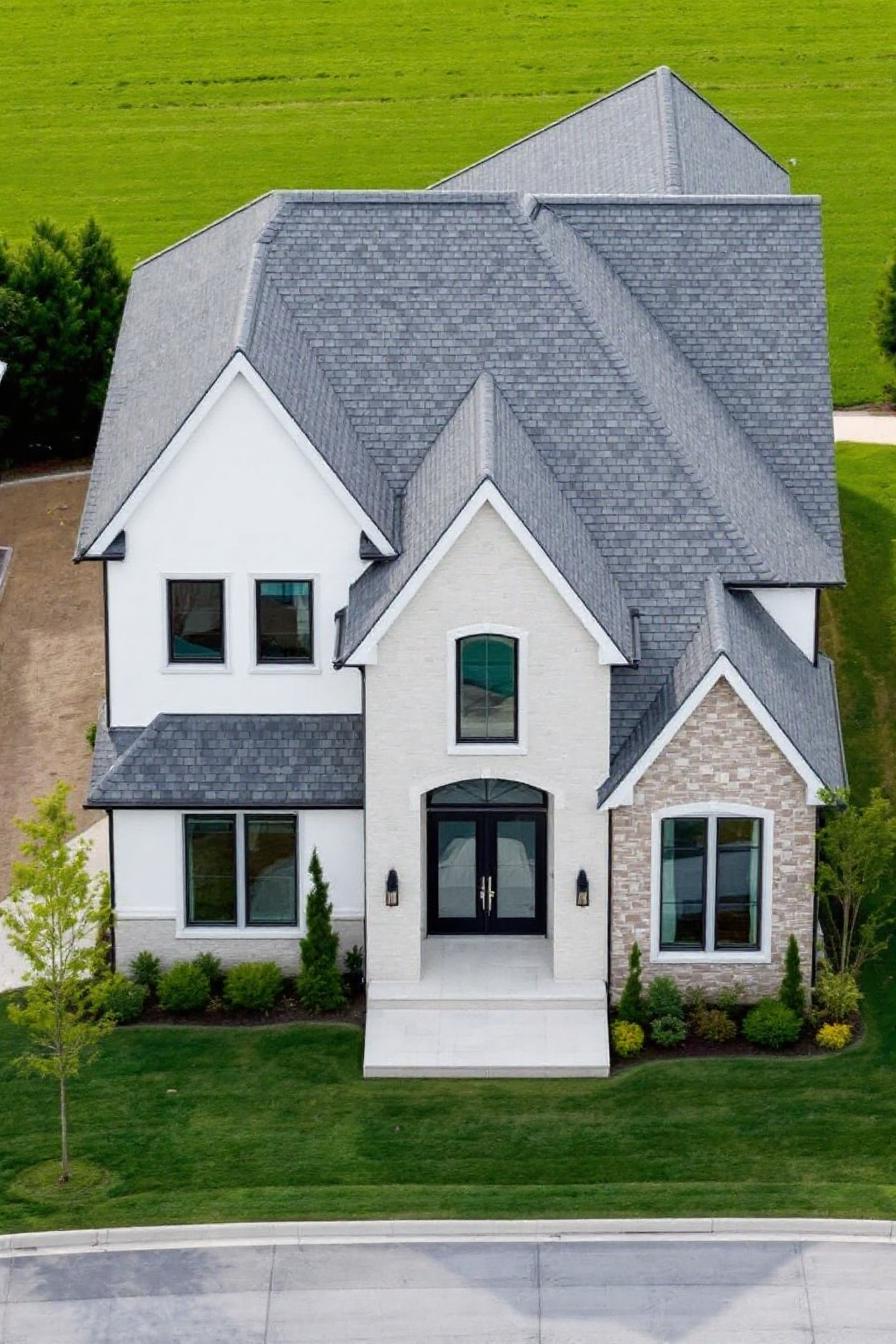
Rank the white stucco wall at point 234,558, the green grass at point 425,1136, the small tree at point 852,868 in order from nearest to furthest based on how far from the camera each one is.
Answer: the green grass at point 425,1136 < the small tree at point 852,868 < the white stucco wall at point 234,558

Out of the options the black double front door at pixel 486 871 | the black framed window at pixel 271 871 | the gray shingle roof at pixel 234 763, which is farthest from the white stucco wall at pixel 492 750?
the black framed window at pixel 271 871

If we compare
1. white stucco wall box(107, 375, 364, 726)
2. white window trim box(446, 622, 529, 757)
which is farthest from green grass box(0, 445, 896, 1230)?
white stucco wall box(107, 375, 364, 726)

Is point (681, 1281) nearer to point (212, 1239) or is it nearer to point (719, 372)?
point (212, 1239)

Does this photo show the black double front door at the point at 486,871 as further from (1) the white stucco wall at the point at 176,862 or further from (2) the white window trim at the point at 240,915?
(2) the white window trim at the point at 240,915

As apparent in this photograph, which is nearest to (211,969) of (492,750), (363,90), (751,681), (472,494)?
(492,750)

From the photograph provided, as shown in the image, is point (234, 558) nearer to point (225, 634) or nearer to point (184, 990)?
point (225, 634)
